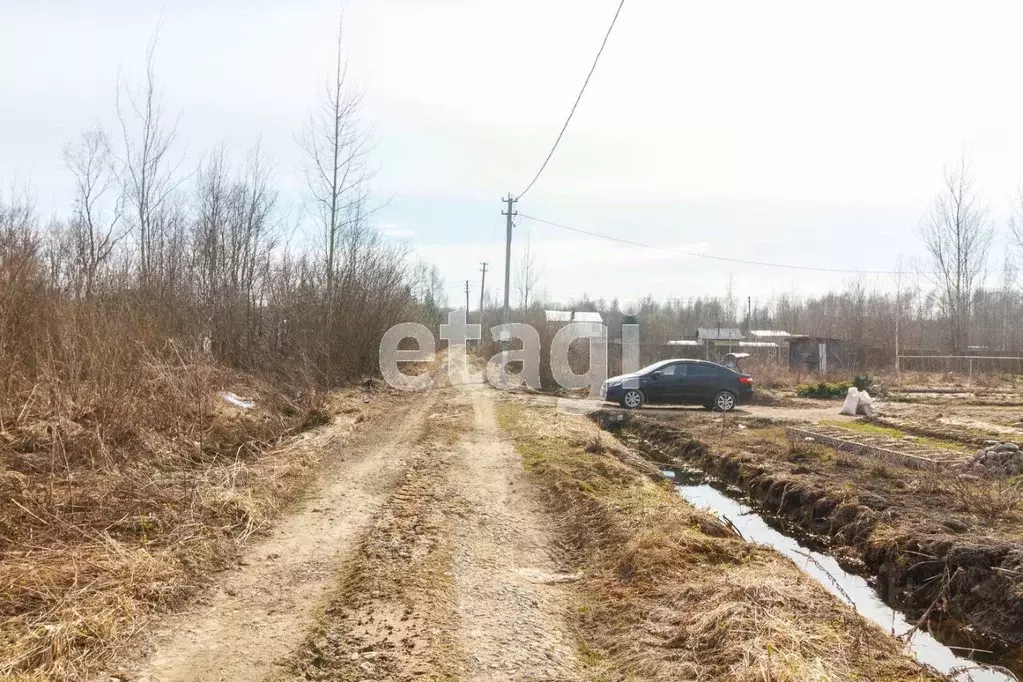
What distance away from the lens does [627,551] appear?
22.8ft

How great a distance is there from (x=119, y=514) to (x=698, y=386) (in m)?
17.1

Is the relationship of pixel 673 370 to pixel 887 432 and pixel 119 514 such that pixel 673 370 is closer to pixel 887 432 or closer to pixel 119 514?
pixel 887 432

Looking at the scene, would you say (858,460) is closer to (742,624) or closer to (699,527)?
(699,527)

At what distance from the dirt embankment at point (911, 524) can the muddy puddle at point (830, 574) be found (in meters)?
0.19

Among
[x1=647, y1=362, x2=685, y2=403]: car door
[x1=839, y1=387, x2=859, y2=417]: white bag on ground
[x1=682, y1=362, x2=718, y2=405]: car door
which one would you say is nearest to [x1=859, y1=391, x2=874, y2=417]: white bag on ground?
[x1=839, y1=387, x2=859, y2=417]: white bag on ground

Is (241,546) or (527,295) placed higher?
(527,295)

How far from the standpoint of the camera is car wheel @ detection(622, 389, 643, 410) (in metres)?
21.6

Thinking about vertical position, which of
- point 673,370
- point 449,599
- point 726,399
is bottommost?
point 449,599

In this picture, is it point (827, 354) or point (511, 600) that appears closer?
point (511, 600)

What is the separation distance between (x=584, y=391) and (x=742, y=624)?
2167 centimetres

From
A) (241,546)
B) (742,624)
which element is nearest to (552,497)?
(241,546)

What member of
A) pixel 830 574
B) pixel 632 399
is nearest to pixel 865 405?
pixel 632 399

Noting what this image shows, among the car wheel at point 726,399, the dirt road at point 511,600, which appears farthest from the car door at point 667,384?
the dirt road at point 511,600

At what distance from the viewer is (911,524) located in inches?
321
